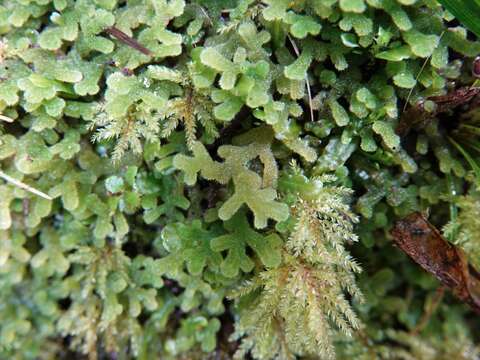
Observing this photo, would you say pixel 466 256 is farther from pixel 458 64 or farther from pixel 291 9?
pixel 291 9

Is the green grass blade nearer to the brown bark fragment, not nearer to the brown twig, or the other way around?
the brown bark fragment

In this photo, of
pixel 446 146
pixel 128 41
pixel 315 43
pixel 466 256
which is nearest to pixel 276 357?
pixel 466 256

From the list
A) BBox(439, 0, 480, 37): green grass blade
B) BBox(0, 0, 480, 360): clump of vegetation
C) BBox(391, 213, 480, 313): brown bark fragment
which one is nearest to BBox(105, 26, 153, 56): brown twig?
BBox(0, 0, 480, 360): clump of vegetation

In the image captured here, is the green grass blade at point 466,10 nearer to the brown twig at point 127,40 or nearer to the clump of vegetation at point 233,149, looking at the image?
the clump of vegetation at point 233,149

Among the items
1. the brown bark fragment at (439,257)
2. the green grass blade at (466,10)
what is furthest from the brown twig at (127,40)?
the brown bark fragment at (439,257)

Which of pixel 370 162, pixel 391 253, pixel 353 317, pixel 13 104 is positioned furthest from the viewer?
pixel 391 253
